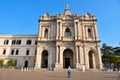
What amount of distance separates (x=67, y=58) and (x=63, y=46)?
4326 millimetres

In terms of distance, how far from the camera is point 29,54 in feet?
138

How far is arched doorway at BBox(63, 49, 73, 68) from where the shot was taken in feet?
120

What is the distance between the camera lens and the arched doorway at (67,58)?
3648cm

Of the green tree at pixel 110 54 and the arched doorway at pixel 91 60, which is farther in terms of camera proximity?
the green tree at pixel 110 54

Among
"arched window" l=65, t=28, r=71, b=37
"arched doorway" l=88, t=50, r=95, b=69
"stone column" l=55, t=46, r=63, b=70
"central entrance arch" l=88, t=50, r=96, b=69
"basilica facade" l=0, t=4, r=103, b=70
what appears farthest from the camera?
"arched window" l=65, t=28, r=71, b=37

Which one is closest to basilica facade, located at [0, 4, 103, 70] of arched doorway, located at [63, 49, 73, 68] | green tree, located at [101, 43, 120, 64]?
arched doorway, located at [63, 49, 73, 68]

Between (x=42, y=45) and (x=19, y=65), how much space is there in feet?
38.5

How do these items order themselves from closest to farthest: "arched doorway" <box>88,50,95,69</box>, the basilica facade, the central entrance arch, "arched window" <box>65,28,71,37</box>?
the basilica facade < the central entrance arch < "arched doorway" <box>88,50,95,69</box> < "arched window" <box>65,28,71,37</box>

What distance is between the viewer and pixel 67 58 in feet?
122

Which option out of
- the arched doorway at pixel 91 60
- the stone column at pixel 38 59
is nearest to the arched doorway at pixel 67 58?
the arched doorway at pixel 91 60

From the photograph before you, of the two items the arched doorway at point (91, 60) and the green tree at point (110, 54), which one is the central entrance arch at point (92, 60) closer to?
the arched doorway at point (91, 60)

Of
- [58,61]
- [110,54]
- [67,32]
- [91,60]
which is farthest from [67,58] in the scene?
[110,54]

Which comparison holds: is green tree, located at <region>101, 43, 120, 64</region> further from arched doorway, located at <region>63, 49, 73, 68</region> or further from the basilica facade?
arched doorway, located at <region>63, 49, 73, 68</region>

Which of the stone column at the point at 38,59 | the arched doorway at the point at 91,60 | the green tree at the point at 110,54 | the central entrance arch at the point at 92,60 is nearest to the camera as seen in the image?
the stone column at the point at 38,59
